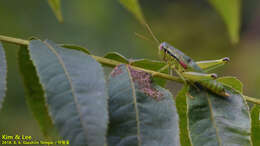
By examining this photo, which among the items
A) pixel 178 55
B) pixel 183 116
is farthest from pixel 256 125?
pixel 178 55

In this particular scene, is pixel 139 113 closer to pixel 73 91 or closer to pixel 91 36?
pixel 73 91

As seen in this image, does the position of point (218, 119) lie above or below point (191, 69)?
below

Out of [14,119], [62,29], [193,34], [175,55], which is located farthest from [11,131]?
[193,34]

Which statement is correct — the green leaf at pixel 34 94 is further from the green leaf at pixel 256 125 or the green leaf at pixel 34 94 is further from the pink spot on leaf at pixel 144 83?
the green leaf at pixel 256 125

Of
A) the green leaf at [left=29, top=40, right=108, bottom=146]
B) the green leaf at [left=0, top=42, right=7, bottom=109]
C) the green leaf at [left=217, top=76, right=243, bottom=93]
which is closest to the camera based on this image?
the green leaf at [left=29, top=40, right=108, bottom=146]

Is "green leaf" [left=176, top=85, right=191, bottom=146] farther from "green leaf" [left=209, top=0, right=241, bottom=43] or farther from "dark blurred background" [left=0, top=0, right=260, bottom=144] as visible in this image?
"dark blurred background" [left=0, top=0, right=260, bottom=144]

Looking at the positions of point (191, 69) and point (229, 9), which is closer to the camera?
point (229, 9)

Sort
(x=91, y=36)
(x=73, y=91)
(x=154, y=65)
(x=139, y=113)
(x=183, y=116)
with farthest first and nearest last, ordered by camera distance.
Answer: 1. (x=91, y=36)
2. (x=154, y=65)
3. (x=183, y=116)
4. (x=139, y=113)
5. (x=73, y=91)

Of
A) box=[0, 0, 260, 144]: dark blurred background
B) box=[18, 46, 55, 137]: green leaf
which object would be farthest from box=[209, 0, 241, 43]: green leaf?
box=[0, 0, 260, 144]: dark blurred background
